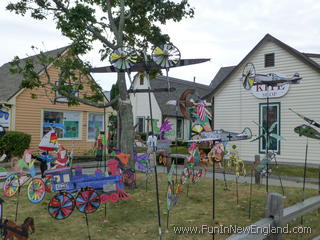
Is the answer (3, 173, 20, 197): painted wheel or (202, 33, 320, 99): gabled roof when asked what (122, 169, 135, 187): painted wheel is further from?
(202, 33, 320, 99): gabled roof

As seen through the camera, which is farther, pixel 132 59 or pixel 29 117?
pixel 29 117

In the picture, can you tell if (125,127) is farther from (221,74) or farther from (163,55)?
(221,74)

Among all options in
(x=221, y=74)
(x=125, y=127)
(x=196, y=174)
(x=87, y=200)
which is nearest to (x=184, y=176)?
(x=196, y=174)

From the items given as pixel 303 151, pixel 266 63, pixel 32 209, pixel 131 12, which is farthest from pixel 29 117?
pixel 303 151

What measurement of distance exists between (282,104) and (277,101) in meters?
0.26

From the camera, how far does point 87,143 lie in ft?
57.6

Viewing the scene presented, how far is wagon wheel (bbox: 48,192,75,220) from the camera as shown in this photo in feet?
14.4

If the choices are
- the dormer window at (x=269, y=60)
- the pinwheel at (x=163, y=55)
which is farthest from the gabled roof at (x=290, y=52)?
the pinwheel at (x=163, y=55)

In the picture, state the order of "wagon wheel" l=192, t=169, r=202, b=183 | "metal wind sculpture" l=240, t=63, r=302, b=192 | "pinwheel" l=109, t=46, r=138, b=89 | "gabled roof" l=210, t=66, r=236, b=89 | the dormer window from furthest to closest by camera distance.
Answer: "gabled roof" l=210, t=66, r=236, b=89 < the dormer window < "wagon wheel" l=192, t=169, r=202, b=183 < "metal wind sculpture" l=240, t=63, r=302, b=192 < "pinwheel" l=109, t=46, r=138, b=89

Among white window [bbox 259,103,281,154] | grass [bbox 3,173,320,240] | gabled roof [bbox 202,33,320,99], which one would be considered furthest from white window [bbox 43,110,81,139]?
white window [bbox 259,103,281,154]

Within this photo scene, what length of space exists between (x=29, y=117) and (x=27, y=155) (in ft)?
36.7

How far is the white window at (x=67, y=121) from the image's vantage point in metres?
16.4

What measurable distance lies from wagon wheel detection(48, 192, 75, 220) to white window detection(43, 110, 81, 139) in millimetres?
12353

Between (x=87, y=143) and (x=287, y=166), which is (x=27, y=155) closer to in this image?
(x=287, y=166)
